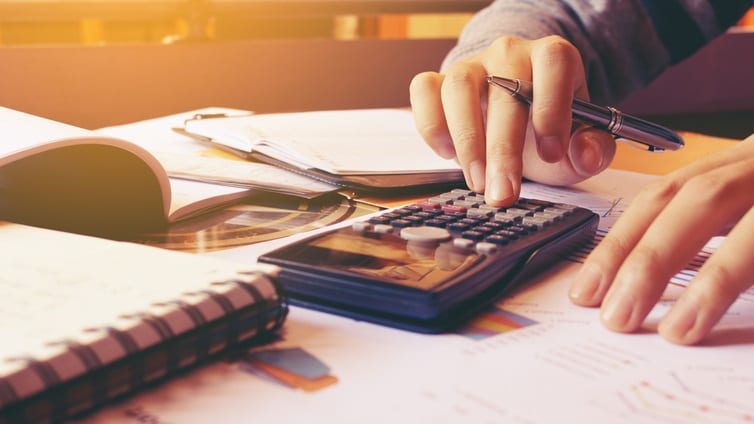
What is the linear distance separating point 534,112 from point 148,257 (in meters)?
0.35

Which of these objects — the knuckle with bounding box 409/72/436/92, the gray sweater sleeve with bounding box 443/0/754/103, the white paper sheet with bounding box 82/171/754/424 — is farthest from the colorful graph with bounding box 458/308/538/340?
the gray sweater sleeve with bounding box 443/0/754/103

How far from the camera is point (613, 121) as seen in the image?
2.13 feet

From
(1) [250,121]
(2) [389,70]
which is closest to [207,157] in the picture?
(1) [250,121]

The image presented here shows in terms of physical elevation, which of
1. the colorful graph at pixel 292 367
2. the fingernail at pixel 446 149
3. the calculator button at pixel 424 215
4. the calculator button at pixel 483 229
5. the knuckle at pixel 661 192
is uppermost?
the knuckle at pixel 661 192

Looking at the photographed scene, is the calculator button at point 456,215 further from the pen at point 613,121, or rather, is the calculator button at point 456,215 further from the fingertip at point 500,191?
the pen at point 613,121

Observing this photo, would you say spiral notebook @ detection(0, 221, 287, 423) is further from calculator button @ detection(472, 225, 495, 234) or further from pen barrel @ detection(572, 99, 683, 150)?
pen barrel @ detection(572, 99, 683, 150)

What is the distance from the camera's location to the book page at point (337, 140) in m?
0.70

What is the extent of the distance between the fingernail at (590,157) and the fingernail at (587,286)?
257 millimetres

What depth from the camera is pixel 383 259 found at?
0.42 m

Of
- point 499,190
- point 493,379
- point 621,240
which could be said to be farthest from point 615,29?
point 493,379

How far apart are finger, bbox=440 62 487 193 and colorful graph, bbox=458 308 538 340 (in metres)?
0.20

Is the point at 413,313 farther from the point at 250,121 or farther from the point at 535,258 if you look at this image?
the point at 250,121

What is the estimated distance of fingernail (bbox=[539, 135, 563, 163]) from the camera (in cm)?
61

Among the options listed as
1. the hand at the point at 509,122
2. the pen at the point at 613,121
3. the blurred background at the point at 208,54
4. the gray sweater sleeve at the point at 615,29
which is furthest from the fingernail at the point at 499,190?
the blurred background at the point at 208,54
